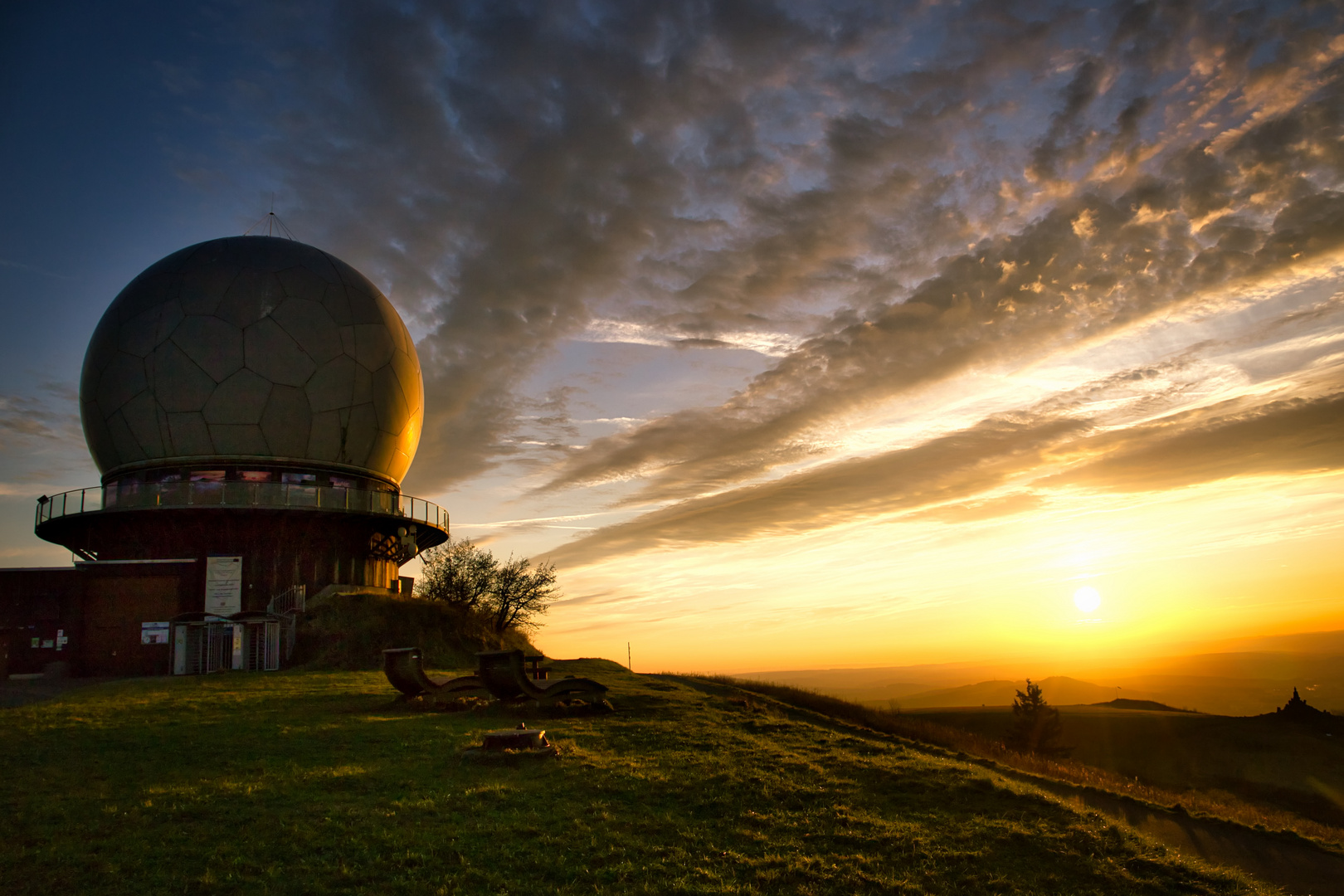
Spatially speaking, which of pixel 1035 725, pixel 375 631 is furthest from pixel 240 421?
pixel 1035 725

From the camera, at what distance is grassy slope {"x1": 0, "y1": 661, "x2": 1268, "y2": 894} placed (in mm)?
6793

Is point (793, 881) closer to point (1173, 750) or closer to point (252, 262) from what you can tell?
point (252, 262)

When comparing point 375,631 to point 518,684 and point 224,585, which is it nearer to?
point 224,585

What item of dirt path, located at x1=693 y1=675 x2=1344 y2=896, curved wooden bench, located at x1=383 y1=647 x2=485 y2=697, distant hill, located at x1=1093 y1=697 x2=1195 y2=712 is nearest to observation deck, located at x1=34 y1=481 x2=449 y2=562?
curved wooden bench, located at x1=383 y1=647 x2=485 y2=697

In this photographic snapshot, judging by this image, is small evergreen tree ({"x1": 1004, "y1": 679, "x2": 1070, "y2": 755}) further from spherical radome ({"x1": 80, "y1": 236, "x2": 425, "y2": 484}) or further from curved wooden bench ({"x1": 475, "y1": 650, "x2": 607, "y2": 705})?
spherical radome ({"x1": 80, "y1": 236, "x2": 425, "y2": 484})

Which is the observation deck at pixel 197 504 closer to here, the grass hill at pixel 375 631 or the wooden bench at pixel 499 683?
the grass hill at pixel 375 631

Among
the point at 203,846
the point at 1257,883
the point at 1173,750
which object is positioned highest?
the point at 203,846

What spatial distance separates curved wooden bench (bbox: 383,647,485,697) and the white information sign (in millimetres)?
15103

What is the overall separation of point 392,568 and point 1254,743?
4716cm

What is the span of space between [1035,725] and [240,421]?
2053 inches

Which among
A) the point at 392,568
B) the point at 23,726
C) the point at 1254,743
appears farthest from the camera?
the point at 1254,743

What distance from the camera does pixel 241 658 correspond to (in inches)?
1057

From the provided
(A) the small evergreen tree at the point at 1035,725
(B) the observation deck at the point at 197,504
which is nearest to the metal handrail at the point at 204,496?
(B) the observation deck at the point at 197,504

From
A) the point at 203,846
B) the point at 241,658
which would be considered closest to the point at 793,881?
the point at 203,846
